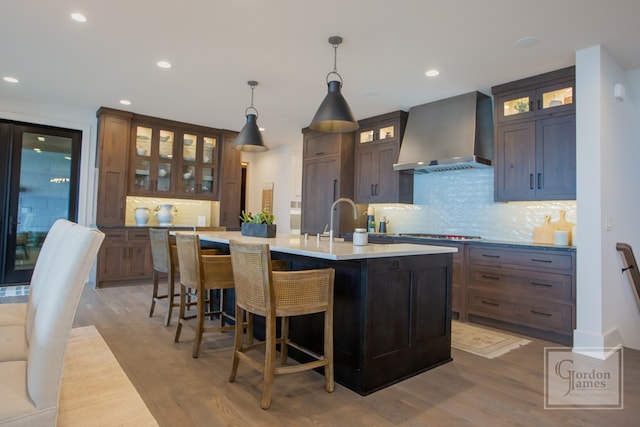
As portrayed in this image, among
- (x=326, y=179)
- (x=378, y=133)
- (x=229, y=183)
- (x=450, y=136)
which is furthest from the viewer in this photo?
(x=229, y=183)

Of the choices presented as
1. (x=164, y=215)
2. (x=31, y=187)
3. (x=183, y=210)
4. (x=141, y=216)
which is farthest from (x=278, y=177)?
(x=31, y=187)

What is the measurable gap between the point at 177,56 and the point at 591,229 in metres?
4.17

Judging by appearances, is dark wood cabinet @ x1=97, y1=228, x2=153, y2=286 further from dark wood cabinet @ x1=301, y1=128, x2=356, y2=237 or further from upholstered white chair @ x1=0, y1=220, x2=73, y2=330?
upholstered white chair @ x1=0, y1=220, x2=73, y2=330

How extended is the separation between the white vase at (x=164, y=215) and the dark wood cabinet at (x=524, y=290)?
15.8 feet

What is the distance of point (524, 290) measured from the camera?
3.66 meters

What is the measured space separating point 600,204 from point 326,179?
12.0 ft

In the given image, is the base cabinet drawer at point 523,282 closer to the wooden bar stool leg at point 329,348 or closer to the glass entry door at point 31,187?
the wooden bar stool leg at point 329,348

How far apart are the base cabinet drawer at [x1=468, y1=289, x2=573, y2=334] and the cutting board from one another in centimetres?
83

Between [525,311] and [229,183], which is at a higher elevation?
[229,183]

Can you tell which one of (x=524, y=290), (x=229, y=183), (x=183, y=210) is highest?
(x=229, y=183)

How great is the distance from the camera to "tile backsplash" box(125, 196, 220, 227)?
626cm

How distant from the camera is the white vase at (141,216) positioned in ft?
19.8

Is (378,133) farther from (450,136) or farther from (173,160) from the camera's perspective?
(173,160)

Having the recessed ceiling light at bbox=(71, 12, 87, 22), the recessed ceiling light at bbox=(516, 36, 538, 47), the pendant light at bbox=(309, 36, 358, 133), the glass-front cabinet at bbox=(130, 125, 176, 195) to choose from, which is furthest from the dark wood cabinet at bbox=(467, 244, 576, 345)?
the glass-front cabinet at bbox=(130, 125, 176, 195)
